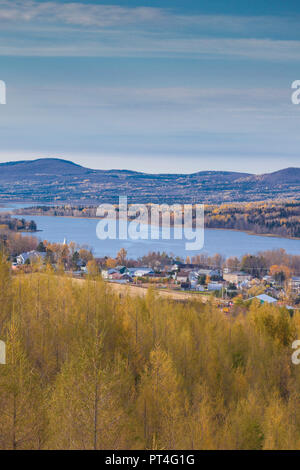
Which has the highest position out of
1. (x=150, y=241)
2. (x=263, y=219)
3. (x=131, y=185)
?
(x=131, y=185)

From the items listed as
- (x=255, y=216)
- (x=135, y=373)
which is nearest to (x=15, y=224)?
(x=255, y=216)

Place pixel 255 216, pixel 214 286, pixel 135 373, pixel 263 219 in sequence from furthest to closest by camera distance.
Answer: pixel 255 216
pixel 263 219
pixel 214 286
pixel 135 373

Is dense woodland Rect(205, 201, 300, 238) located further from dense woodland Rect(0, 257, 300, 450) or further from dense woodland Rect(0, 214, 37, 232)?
dense woodland Rect(0, 257, 300, 450)

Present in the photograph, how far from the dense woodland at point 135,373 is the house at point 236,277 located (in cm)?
998

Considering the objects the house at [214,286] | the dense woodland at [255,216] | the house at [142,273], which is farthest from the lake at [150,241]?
the house at [214,286]

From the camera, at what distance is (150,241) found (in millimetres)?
37812

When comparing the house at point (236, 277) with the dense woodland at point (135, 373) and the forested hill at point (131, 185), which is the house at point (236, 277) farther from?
the forested hill at point (131, 185)

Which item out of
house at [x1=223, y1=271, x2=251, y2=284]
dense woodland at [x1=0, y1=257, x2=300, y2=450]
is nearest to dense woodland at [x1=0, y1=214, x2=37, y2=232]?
house at [x1=223, y1=271, x2=251, y2=284]

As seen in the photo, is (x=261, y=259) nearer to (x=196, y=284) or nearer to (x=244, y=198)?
(x=196, y=284)

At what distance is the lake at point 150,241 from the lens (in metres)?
31.9

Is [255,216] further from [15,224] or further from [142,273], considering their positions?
[142,273]

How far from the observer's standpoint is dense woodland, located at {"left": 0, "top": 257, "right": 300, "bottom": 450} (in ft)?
15.5
